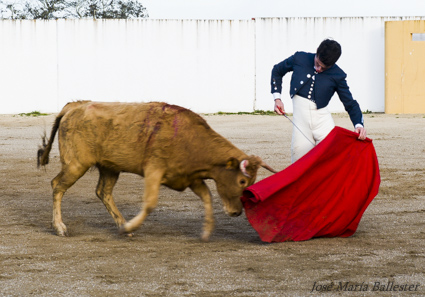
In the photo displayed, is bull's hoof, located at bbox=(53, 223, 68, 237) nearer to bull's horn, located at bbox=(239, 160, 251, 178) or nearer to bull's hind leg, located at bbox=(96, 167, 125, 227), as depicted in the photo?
bull's hind leg, located at bbox=(96, 167, 125, 227)

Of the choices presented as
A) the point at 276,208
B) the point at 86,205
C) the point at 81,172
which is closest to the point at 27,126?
the point at 86,205

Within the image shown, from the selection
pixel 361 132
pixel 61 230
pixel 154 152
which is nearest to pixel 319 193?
pixel 361 132

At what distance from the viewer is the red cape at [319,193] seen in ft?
17.3

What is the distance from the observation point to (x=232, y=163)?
525cm

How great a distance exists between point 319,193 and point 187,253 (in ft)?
4.09

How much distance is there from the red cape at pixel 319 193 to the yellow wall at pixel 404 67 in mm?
15232

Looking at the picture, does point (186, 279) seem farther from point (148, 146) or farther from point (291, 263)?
point (148, 146)

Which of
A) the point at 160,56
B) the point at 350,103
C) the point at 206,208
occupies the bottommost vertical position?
the point at 206,208

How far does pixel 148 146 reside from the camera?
5.34 metres

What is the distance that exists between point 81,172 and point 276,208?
69.8 inches

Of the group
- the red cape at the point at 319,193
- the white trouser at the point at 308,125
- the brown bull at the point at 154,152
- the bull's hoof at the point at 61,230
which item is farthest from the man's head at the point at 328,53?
the bull's hoof at the point at 61,230

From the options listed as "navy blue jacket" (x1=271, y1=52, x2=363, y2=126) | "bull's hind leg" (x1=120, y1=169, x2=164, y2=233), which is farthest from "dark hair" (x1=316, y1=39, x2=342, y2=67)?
"bull's hind leg" (x1=120, y1=169, x2=164, y2=233)

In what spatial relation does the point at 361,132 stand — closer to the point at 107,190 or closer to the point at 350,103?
the point at 350,103

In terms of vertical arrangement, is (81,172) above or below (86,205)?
above
